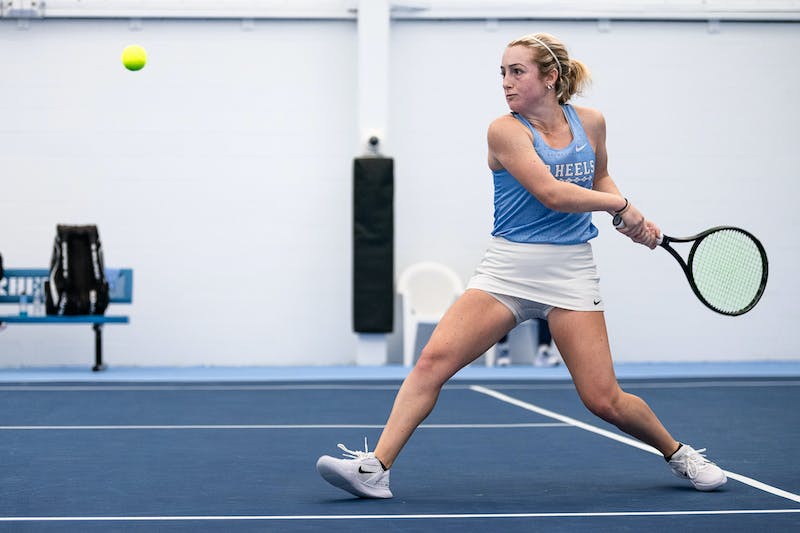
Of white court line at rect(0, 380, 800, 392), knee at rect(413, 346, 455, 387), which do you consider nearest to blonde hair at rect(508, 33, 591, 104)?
knee at rect(413, 346, 455, 387)

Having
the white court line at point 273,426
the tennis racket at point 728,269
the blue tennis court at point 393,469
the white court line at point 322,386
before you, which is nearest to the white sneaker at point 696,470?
the blue tennis court at point 393,469

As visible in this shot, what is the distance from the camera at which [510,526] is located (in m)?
3.79

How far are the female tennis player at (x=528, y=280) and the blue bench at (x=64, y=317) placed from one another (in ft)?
24.9

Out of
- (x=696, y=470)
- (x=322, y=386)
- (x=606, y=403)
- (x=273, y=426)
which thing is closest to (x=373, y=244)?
(x=322, y=386)

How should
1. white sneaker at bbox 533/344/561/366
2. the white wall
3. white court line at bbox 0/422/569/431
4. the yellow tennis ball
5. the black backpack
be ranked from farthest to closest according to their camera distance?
1. the white wall
2. white sneaker at bbox 533/344/561/366
3. the yellow tennis ball
4. the black backpack
5. white court line at bbox 0/422/569/431

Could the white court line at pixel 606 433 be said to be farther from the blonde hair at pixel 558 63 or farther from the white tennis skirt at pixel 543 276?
the blonde hair at pixel 558 63

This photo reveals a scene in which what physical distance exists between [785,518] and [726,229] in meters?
1.15

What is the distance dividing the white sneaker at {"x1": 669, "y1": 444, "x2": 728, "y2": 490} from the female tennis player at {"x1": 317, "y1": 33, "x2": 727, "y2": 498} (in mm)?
227

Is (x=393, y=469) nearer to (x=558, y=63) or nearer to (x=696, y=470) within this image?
(x=696, y=470)

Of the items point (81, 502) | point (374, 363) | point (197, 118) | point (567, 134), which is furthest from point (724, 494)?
point (197, 118)

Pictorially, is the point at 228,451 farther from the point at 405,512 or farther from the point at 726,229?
the point at 726,229

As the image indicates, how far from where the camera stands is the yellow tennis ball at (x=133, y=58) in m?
11.7

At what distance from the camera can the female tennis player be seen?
4.20 m

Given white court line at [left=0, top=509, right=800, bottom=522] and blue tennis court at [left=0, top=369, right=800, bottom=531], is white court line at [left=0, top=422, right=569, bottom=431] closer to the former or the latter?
blue tennis court at [left=0, top=369, right=800, bottom=531]
